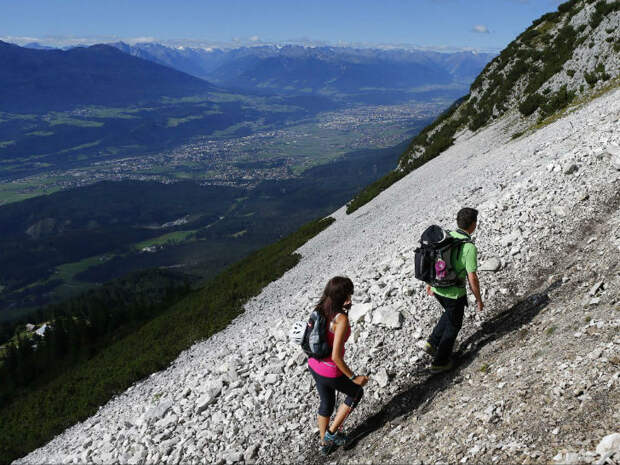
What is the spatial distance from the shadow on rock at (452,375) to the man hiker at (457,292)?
38 centimetres

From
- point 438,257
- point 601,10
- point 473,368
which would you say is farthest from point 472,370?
point 601,10

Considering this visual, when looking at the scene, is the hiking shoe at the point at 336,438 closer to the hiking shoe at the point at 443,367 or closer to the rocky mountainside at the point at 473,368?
the rocky mountainside at the point at 473,368

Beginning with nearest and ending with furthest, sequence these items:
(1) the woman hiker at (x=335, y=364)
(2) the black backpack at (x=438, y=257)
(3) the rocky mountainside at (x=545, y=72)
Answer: (1) the woman hiker at (x=335, y=364) < (2) the black backpack at (x=438, y=257) < (3) the rocky mountainside at (x=545, y=72)

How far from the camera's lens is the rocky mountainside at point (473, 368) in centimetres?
586

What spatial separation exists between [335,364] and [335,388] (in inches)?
26.4

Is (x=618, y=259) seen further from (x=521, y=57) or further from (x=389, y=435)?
(x=521, y=57)

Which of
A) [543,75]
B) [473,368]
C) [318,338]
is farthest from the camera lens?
[543,75]

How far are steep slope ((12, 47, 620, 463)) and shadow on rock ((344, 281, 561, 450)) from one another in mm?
42

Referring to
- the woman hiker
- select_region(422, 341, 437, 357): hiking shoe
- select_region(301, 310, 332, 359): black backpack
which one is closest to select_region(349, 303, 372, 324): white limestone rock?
select_region(422, 341, 437, 357): hiking shoe

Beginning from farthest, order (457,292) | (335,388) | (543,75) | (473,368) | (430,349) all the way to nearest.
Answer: (543,75) < (430,349) < (473,368) < (457,292) < (335,388)

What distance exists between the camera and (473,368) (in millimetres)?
8031

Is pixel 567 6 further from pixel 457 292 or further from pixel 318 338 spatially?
pixel 318 338

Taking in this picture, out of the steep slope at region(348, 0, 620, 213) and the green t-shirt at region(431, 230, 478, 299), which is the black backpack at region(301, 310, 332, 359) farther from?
the steep slope at region(348, 0, 620, 213)

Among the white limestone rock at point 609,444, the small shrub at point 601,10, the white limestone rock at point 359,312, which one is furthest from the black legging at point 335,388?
the small shrub at point 601,10
